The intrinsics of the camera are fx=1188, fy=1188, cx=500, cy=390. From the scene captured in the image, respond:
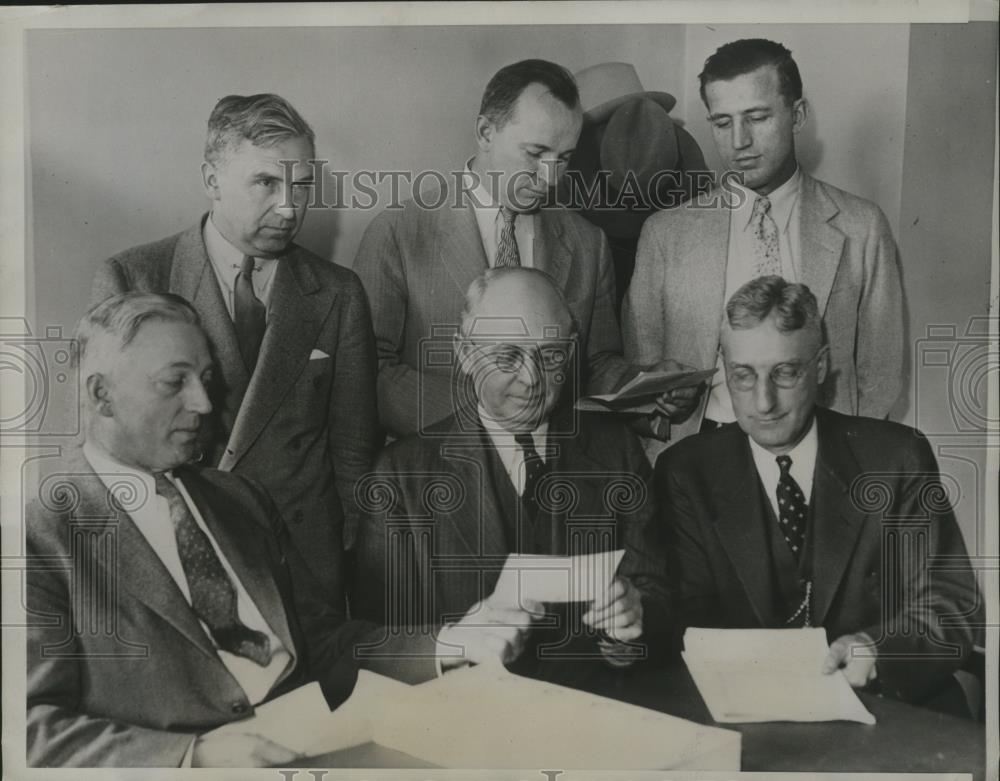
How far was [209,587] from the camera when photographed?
3.20m

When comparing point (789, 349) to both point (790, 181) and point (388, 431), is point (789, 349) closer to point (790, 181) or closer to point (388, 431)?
point (790, 181)

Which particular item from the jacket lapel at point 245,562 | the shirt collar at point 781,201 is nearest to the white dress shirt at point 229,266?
the jacket lapel at point 245,562

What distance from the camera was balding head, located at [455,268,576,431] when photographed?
3.24 metres

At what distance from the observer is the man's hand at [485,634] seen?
128 inches

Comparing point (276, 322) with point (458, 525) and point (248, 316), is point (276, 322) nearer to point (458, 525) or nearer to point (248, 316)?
point (248, 316)

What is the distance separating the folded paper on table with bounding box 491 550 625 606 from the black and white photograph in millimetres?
12

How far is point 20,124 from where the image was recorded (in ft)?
10.8

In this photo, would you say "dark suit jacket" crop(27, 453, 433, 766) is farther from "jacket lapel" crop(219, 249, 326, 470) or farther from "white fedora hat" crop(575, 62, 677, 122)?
"white fedora hat" crop(575, 62, 677, 122)

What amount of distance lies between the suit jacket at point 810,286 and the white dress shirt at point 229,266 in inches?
39.1

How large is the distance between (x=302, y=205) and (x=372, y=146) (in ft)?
0.83

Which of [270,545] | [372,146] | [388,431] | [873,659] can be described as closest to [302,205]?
[372,146]

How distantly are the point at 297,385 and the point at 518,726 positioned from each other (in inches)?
43.9

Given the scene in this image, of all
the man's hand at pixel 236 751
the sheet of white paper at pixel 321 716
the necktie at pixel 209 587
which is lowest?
the man's hand at pixel 236 751

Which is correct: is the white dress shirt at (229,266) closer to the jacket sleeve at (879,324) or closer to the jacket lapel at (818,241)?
the jacket lapel at (818,241)
